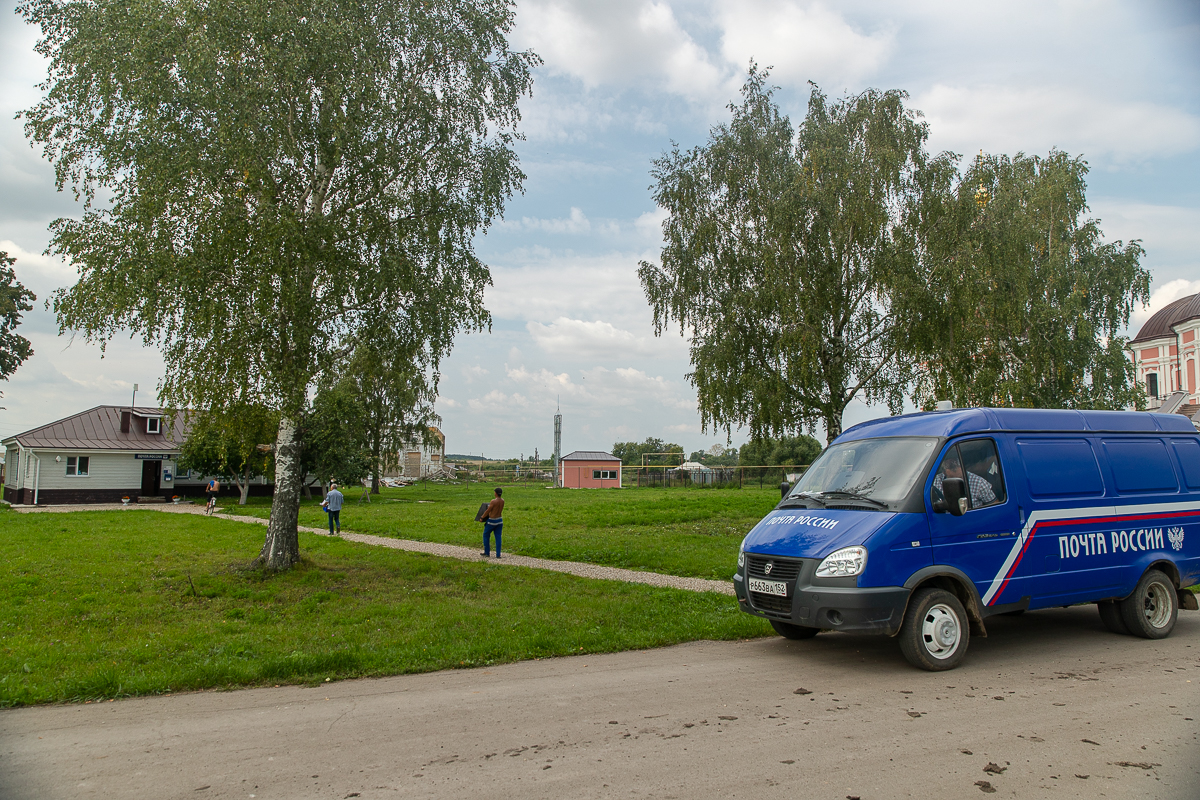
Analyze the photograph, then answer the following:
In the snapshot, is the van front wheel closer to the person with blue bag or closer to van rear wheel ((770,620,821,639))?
van rear wheel ((770,620,821,639))

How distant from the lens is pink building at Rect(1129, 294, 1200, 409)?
40.8 m

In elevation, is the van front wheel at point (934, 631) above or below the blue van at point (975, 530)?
below

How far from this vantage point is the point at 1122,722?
5016 mm

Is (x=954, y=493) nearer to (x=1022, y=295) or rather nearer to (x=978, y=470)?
(x=978, y=470)

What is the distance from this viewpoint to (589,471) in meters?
65.2

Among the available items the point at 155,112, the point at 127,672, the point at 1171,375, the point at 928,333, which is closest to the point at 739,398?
the point at 928,333

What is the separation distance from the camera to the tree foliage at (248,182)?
10.1 metres

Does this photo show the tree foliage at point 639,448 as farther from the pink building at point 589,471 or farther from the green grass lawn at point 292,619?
the green grass lawn at point 292,619

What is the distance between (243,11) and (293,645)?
9.00 metres

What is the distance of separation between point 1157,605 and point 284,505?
12336 millimetres

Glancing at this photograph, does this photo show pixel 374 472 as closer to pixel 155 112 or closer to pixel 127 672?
pixel 155 112

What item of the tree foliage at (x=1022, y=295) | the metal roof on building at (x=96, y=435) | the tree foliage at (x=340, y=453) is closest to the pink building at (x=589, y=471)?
the tree foliage at (x=340, y=453)

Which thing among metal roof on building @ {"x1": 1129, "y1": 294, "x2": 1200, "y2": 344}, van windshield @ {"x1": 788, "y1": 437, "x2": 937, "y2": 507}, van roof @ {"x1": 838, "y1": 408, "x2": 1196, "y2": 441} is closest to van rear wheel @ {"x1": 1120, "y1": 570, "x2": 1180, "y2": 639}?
van roof @ {"x1": 838, "y1": 408, "x2": 1196, "y2": 441}

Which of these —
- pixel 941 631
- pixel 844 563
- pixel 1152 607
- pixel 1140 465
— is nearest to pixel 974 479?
pixel 941 631
